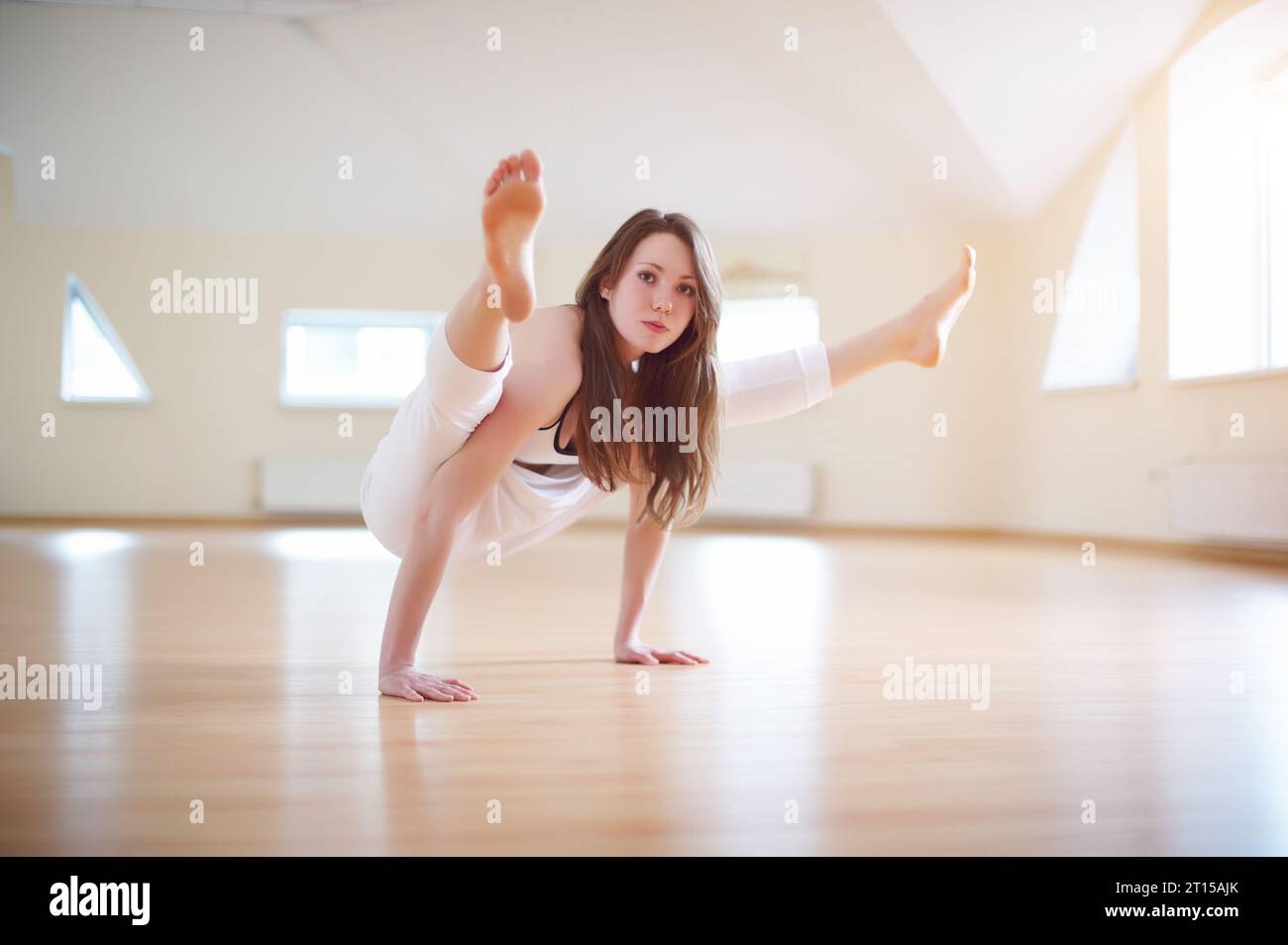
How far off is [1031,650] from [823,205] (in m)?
5.51

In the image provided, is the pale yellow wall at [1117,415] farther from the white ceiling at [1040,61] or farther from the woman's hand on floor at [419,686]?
the woman's hand on floor at [419,686]

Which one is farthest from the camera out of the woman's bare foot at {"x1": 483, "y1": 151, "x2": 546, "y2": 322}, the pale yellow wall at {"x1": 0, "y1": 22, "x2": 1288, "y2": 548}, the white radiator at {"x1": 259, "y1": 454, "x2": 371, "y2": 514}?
the white radiator at {"x1": 259, "y1": 454, "x2": 371, "y2": 514}

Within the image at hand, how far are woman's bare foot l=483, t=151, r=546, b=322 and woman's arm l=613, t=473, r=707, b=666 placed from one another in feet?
1.94

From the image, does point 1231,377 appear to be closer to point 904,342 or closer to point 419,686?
point 904,342

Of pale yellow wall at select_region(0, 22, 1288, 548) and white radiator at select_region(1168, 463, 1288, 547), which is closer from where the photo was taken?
white radiator at select_region(1168, 463, 1288, 547)

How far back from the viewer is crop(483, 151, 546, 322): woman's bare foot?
4.80 feet

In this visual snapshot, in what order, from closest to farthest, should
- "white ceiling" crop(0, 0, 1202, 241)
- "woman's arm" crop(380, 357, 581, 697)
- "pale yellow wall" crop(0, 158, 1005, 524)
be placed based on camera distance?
"woman's arm" crop(380, 357, 581, 697), "white ceiling" crop(0, 0, 1202, 241), "pale yellow wall" crop(0, 158, 1005, 524)

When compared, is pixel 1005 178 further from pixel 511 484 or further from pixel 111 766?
pixel 111 766

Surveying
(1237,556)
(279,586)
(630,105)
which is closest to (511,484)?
(279,586)

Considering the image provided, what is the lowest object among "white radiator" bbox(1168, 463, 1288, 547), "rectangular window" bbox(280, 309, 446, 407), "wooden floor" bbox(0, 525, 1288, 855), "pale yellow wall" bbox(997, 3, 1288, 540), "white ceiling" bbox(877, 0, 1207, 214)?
"wooden floor" bbox(0, 525, 1288, 855)

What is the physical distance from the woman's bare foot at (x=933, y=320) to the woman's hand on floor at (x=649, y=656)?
0.68 meters

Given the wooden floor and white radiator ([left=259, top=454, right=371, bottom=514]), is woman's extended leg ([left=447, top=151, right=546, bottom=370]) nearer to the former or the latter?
the wooden floor

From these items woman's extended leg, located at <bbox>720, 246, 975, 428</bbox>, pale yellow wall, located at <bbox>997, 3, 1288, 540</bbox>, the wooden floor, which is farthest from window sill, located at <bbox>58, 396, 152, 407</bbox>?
woman's extended leg, located at <bbox>720, 246, 975, 428</bbox>

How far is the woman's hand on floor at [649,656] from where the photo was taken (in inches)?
80.2
